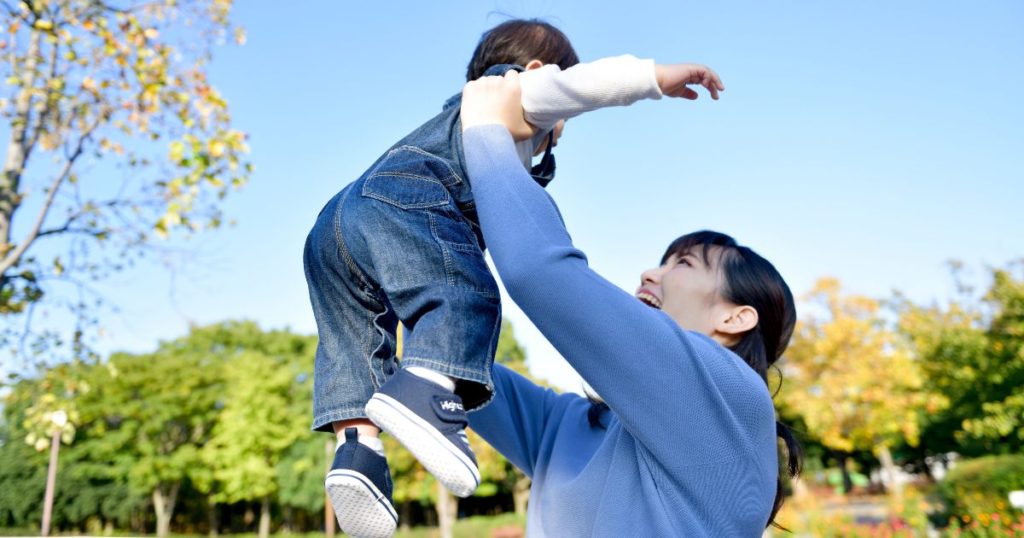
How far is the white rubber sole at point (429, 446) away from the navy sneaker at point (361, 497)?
14 cm

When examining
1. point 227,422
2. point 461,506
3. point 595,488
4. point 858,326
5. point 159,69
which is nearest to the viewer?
point 595,488

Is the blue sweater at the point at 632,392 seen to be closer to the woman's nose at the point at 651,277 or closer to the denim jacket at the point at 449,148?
the denim jacket at the point at 449,148

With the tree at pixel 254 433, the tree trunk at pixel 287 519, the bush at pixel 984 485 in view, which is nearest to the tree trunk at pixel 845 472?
the tree at pixel 254 433

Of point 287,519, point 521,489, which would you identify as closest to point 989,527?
point 521,489

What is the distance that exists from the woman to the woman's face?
0.34 meters

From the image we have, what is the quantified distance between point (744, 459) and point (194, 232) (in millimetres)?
6011

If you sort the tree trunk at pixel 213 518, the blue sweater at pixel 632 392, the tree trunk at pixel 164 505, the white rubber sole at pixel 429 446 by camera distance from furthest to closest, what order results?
the tree trunk at pixel 213 518 → the tree trunk at pixel 164 505 → the blue sweater at pixel 632 392 → the white rubber sole at pixel 429 446

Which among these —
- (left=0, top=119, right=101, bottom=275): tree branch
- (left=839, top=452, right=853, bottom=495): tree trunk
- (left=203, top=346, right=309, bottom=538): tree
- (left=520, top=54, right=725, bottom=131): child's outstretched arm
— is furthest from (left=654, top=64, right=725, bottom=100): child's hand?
(left=839, top=452, right=853, bottom=495): tree trunk

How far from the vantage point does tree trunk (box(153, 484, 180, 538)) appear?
3522 centimetres

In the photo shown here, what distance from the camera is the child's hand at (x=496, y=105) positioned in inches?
63.5

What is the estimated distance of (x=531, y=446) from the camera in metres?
2.20

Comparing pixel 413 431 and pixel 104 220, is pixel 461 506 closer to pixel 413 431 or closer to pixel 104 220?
pixel 104 220

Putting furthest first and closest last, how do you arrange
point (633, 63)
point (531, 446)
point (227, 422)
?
point (227, 422), point (531, 446), point (633, 63)

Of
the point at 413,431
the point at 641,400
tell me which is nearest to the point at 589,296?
the point at 641,400
